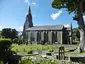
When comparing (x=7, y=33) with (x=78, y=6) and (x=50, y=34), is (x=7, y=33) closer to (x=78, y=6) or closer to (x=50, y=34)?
(x=50, y=34)

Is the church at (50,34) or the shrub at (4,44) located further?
the church at (50,34)

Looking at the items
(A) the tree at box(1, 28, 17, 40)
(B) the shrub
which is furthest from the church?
(B) the shrub

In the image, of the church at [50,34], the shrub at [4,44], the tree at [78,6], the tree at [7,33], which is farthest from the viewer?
the tree at [7,33]

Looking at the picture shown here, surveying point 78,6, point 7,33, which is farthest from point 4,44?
point 7,33

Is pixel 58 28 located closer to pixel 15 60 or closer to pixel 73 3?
pixel 73 3

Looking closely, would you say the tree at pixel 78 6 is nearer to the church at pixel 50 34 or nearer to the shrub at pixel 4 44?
the shrub at pixel 4 44

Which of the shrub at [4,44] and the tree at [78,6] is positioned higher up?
the tree at [78,6]

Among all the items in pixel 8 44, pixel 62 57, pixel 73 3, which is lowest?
pixel 62 57

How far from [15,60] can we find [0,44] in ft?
8.23

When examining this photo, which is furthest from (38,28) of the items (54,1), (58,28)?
(54,1)

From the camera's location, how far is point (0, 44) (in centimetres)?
1695

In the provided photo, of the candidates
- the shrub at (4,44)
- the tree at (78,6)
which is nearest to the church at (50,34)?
the tree at (78,6)

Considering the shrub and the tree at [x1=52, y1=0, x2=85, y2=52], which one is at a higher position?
the tree at [x1=52, y1=0, x2=85, y2=52]

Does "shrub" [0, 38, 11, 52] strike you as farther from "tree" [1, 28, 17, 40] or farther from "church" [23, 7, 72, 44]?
"tree" [1, 28, 17, 40]
